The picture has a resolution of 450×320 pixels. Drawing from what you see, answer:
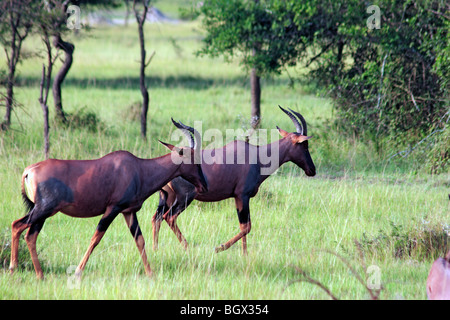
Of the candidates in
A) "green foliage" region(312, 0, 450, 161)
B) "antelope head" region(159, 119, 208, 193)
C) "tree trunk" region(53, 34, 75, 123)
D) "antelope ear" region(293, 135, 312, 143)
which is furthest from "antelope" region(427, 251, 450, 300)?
"tree trunk" region(53, 34, 75, 123)

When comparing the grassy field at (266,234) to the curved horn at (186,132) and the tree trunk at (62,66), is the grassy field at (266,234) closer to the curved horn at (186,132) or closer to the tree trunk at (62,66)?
the tree trunk at (62,66)

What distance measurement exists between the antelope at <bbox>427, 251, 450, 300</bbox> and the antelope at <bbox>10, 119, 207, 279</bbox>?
248cm

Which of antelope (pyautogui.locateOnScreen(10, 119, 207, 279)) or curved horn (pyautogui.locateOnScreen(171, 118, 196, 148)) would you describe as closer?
antelope (pyautogui.locateOnScreen(10, 119, 207, 279))

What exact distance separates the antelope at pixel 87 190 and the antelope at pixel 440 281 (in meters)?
2.48

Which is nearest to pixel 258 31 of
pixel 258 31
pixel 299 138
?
pixel 258 31

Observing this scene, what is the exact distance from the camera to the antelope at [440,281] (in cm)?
390

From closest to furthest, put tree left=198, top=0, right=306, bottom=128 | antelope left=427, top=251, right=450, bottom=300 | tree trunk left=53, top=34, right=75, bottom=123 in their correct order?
1. antelope left=427, top=251, right=450, bottom=300
2. tree left=198, top=0, right=306, bottom=128
3. tree trunk left=53, top=34, right=75, bottom=123

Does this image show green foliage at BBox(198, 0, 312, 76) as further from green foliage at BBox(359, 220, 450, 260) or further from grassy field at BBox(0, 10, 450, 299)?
green foliage at BBox(359, 220, 450, 260)

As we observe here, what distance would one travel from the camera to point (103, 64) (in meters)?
27.8

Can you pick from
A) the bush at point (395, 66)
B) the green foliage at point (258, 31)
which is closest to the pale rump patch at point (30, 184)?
the bush at point (395, 66)

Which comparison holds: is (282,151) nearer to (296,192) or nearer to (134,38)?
(296,192)

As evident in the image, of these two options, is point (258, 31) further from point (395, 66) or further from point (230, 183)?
point (230, 183)

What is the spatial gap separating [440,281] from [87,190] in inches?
111

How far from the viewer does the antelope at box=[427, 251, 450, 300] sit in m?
3.90
